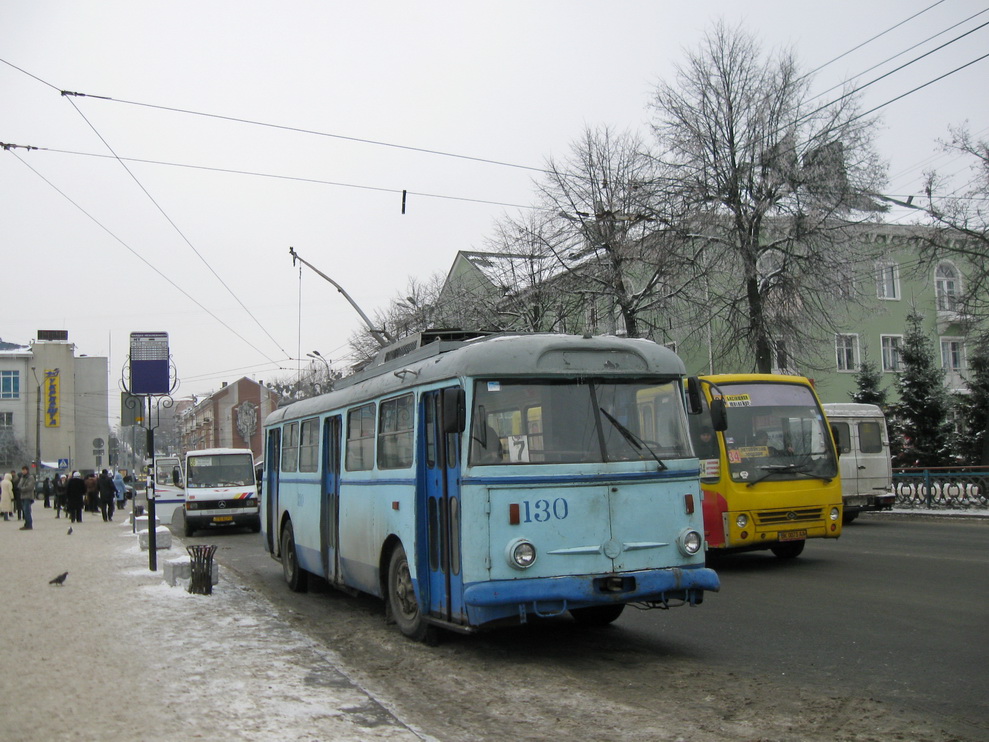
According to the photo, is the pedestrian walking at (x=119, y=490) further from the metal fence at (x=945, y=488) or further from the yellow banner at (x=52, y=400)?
the yellow banner at (x=52, y=400)

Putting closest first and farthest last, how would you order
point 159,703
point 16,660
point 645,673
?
point 159,703 → point 645,673 → point 16,660

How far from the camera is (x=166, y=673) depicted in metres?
7.68

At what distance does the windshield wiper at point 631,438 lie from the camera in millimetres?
8344

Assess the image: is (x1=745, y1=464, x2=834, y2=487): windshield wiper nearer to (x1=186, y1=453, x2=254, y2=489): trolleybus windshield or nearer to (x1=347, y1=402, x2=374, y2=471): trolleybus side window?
(x1=347, y1=402, x2=374, y2=471): trolleybus side window

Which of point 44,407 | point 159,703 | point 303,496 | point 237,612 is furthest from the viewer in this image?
point 44,407

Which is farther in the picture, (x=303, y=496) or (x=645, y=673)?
(x=303, y=496)

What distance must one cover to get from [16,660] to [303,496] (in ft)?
16.4

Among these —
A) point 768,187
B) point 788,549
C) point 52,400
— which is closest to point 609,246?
point 768,187

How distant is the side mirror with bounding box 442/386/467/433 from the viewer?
25.8 feet

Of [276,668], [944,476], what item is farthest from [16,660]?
[944,476]

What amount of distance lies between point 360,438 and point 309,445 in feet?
8.03

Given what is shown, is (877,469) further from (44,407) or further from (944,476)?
(44,407)

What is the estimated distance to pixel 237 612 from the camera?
1112 centimetres

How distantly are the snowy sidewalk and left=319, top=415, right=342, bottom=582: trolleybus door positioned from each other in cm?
92
